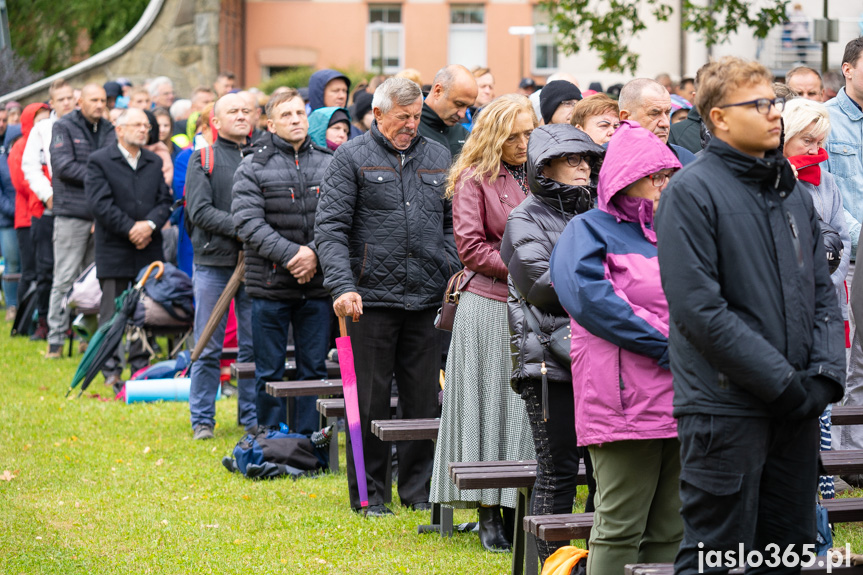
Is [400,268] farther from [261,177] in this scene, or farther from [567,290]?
[567,290]

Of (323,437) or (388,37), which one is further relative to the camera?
(388,37)

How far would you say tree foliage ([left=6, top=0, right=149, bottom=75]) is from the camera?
28547 millimetres

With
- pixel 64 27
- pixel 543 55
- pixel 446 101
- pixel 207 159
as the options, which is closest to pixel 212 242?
pixel 207 159

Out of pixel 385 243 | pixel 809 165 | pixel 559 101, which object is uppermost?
pixel 559 101

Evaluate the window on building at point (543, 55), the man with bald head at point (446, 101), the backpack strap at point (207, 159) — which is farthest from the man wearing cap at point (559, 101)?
the window on building at point (543, 55)

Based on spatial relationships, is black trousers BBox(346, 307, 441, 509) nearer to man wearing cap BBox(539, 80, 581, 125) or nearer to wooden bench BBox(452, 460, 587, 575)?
wooden bench BBox(452, 460, 587, 575)

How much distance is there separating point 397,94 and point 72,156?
6.08m

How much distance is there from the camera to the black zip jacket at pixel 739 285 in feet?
10.9

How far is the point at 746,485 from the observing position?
3.37 meters

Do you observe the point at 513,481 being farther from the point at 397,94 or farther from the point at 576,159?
the point at 397,94

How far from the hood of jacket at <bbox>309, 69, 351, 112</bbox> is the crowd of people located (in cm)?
2

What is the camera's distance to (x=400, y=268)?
6.25 meters

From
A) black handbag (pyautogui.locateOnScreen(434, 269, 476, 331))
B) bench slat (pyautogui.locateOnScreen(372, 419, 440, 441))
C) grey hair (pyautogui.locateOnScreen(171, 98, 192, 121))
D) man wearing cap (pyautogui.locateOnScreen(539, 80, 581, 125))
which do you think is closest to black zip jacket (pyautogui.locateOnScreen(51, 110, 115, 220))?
grey hair (pyautogui.locateOnScreen(171, 98, 192, 121))

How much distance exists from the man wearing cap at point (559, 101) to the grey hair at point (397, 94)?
4.01ft
